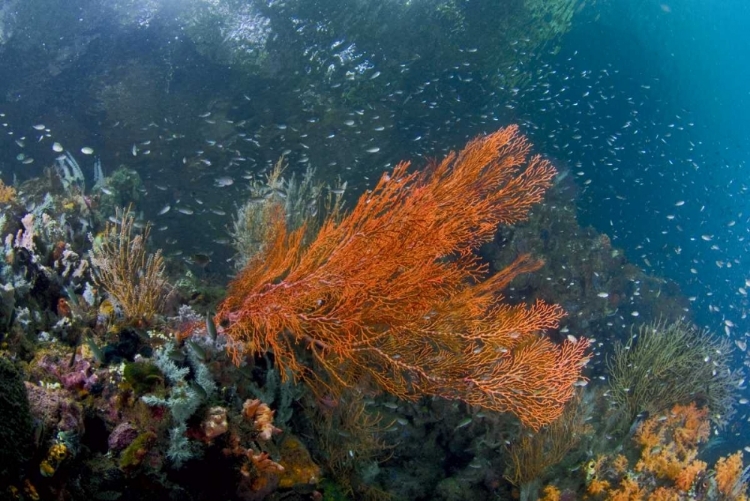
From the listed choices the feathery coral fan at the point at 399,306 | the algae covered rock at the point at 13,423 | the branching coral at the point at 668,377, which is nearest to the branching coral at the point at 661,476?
the branching coral at the point at 668,377

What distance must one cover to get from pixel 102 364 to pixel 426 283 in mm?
2977

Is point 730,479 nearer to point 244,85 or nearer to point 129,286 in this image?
point 129,286

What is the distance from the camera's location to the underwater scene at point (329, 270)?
374cm

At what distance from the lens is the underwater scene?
3738 mm

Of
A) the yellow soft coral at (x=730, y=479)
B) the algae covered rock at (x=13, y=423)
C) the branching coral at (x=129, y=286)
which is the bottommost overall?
the branching coral at (x=129, y=286)

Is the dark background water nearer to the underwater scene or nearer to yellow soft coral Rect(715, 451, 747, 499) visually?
the underwater scene

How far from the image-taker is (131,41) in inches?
446

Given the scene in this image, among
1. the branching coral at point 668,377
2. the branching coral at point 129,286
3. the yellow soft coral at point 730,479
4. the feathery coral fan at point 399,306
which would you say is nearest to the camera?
the feathery coral fan at point 399,306

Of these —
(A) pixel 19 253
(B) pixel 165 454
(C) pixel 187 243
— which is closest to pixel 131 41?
(C) pixel 187 243

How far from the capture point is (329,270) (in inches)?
163

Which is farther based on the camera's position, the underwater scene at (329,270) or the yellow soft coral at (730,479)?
the yellow soft coral at (730,479)

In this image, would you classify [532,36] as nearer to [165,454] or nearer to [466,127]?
[466,127]

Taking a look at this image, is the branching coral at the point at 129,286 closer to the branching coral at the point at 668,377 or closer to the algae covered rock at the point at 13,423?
the algae covered rock at the point at 13,423

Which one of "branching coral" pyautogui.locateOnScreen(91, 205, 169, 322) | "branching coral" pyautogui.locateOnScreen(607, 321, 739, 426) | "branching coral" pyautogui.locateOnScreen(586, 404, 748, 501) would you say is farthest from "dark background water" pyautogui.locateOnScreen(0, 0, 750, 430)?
"branching coral" pyautogui.locateOnScreen(586, 404, 748, 501)
